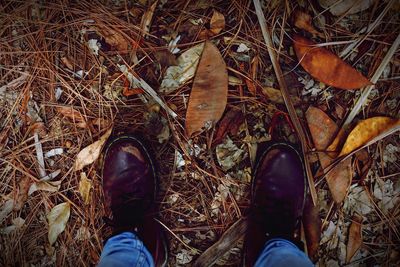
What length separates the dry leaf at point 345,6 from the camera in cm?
139

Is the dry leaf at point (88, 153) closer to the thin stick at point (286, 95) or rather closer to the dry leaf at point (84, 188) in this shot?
the dry leaf at point (84, 188)

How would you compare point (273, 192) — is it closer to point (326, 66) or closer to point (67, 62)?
point (326, 66)

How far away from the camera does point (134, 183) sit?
1.55m

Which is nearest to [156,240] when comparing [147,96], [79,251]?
[79,251]

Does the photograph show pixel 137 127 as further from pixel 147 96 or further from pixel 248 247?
pixel 248 247

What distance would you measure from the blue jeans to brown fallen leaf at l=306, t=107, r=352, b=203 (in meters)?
0.32

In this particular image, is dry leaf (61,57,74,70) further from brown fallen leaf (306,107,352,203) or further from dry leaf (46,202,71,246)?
brown fallen leaf (306,107,352,203)

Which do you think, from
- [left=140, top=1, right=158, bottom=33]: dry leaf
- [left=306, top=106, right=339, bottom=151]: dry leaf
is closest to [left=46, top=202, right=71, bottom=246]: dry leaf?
[left=140, top=1, right=158, bottom=33]: dry leaf

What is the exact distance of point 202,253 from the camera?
1.52 m

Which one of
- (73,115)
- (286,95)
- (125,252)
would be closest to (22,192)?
(73,115)

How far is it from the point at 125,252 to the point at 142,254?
0.07 metres

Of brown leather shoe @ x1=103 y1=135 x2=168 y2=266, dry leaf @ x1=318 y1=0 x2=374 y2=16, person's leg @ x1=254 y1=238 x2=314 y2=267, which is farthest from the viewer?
brown leather shoe @ x1=103 y1=135 x2=168 y2=266

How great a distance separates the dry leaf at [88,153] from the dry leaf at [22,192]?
23 cm

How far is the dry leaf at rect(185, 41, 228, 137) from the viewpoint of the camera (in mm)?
1433
